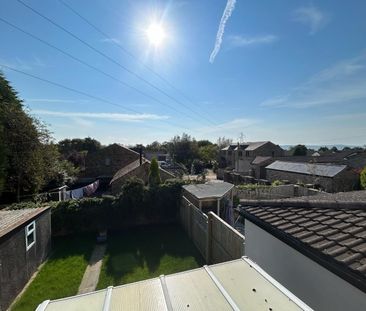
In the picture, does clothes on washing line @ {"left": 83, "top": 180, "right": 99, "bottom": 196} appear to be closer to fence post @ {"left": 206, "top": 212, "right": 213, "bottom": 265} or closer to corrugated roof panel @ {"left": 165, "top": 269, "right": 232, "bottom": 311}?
fence post @ {"left": 206, "top": 212, "right": 213, "bottom": 265}

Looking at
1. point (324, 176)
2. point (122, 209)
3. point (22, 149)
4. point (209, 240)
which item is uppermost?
point (22, 149)

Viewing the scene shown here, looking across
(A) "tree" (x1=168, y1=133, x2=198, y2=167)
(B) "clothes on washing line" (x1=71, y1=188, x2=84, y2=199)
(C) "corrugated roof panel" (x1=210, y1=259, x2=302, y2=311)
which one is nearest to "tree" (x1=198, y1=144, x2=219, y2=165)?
(A) "tree" (x1=168, y1=133, x2=198, y2=167)

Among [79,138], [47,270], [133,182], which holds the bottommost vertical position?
[47,270]

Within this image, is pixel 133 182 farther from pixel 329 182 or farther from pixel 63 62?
pixel 329 182

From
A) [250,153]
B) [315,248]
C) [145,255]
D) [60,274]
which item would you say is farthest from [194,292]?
[250,153]

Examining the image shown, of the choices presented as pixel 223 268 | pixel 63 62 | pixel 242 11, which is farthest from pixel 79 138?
pixel 223 268

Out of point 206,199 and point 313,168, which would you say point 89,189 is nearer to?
point 206,199
